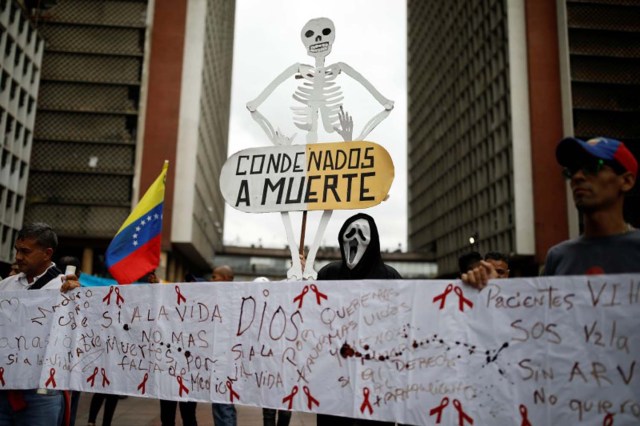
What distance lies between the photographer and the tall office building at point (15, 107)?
1299 inches

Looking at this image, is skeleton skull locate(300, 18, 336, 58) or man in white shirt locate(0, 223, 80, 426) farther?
skeleton skull locate(300, 18, 336, 58)

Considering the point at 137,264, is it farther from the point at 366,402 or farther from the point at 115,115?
the point at 115,115

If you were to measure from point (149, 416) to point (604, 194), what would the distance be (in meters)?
9.01

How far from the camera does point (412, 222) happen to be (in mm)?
79125

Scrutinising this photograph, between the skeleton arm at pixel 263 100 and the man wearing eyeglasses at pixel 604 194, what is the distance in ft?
15.8

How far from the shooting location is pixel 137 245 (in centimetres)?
790

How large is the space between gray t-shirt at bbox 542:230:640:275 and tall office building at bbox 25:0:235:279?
38.0 m

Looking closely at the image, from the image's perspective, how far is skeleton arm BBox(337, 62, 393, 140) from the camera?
754 cm

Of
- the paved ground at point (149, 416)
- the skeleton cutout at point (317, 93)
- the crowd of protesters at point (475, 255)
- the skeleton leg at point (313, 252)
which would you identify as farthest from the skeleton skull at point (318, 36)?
the paved ground at point (149, 416)

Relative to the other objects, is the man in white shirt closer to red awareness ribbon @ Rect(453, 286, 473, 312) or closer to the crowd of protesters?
the crowd of protesters

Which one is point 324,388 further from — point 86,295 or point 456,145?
point 456,145

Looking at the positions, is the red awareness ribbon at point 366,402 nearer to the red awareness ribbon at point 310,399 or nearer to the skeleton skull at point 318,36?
the red awareness ribbon at point 310,399

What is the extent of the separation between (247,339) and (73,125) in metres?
41.1

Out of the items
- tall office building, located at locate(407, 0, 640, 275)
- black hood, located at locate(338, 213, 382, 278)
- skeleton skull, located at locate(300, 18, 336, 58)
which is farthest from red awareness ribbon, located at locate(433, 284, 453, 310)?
tall office building, located at locate(407, 0, 640, 275)
